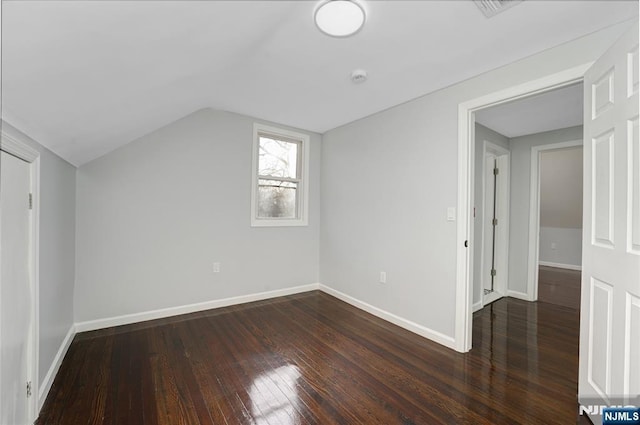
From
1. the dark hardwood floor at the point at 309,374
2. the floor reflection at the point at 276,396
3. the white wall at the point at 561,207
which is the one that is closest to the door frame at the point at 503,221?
the dark hardwood floor at the point at 309,374

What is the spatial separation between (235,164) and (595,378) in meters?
3.64

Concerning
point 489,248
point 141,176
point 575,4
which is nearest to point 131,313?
point 141,176

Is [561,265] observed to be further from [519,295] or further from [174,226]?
[174,226]

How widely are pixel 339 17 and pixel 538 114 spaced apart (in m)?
2.76

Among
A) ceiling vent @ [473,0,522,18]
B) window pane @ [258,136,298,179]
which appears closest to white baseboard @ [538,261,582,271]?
window pane @ [258,136,298,179]

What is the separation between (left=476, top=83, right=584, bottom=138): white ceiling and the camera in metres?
2.58

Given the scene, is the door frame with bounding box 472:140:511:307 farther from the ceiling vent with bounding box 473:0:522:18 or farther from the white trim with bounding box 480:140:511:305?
the ceiling vent with bounding box 473:0:522:18

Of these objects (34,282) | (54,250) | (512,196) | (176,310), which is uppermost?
(512,196)

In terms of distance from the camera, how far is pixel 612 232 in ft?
4.74

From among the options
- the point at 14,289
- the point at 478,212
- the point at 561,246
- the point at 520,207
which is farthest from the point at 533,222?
the point at 14,289

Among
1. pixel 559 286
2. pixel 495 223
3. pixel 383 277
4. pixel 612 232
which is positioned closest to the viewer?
pixel 612 232

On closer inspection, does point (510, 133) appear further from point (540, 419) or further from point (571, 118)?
point (540, 419)

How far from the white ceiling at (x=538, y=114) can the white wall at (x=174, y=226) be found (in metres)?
2.86

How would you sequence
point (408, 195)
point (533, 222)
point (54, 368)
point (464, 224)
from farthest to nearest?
point (533, 222)
point (408, 195)
point (464, 224)
point (54, 368)
